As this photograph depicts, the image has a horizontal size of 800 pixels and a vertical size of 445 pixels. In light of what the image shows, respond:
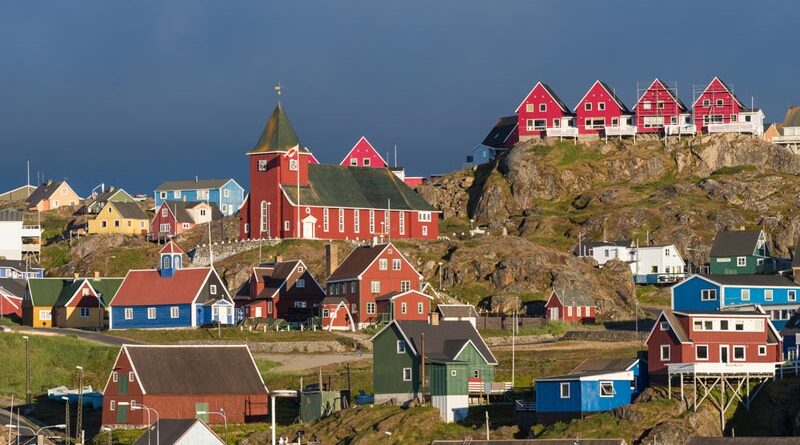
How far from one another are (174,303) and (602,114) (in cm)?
4766

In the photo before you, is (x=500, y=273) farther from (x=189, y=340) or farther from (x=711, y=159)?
(x=711, y=159)

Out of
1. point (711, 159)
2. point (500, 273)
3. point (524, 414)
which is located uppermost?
point (711, 159)

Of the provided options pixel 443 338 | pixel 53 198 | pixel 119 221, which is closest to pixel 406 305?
pixel 443 338

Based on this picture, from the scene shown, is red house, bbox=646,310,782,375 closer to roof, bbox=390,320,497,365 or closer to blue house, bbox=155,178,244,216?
roof, bbox=390,320,497,365

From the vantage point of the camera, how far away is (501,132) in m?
157

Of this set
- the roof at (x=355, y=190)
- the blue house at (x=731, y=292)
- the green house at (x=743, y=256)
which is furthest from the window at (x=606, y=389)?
the roof at (x=355, y=190)

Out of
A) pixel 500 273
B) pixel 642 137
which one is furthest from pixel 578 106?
pixel 500 273

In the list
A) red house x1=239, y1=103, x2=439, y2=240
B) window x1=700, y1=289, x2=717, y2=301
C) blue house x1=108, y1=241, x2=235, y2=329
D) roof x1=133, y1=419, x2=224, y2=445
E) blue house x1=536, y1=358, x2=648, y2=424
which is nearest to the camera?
roof x1=133, y1=419, x2=224, y2=445

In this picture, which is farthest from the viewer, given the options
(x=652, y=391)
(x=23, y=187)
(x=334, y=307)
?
(x=23, y=187)

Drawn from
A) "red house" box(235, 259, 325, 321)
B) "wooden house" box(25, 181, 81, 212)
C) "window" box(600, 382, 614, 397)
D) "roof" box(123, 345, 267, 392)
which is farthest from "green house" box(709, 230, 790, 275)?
"wooden house" box(25, 181, 81, 212)

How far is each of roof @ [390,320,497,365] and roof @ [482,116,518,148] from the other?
65.3 m

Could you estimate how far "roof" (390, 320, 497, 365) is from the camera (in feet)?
282

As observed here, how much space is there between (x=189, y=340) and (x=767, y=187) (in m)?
49.9

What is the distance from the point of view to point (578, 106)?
481 ft
